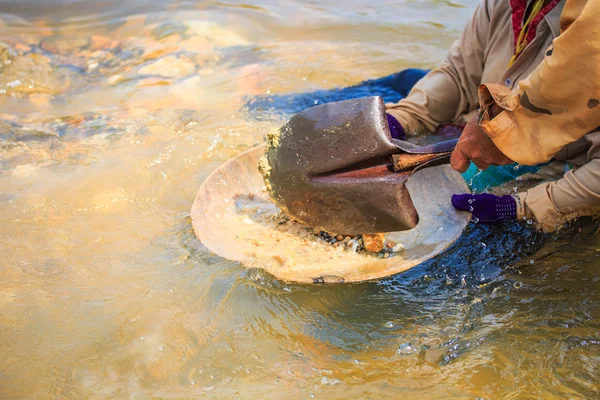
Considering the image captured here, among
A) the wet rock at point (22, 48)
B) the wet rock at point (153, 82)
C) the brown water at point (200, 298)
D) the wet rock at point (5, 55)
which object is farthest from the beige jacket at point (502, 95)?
the wet rock at point (22, 48)

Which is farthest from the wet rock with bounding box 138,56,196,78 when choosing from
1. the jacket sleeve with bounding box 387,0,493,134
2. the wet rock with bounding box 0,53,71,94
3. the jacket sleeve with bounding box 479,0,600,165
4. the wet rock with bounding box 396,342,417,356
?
the wet rock with bounding box 396,342,417,356

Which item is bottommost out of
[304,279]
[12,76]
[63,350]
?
[63,350]

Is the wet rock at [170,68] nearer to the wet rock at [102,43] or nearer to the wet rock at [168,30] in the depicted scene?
the wet rock at [168,30]

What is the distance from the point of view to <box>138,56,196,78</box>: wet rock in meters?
4.27

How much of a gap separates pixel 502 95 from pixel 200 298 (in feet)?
4.21

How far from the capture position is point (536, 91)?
5.78 feet

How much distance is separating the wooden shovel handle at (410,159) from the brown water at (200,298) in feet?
1.60

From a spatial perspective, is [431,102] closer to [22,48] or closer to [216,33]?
[216,33]

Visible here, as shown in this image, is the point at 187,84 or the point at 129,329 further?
the point at 187,84

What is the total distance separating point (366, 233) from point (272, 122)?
154 centimetres

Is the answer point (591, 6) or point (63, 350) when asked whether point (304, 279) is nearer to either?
point (63, 350)

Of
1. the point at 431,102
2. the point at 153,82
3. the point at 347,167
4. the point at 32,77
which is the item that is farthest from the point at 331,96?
the point at 32,77

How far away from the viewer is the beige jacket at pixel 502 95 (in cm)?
203

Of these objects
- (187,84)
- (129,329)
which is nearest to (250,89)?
(187,84)
